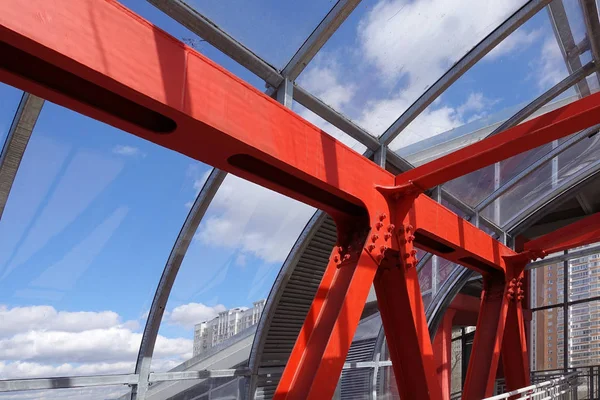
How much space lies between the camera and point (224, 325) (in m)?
9.28

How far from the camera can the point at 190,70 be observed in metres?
4.25

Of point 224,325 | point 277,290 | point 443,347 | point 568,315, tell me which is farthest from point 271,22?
point 568,315

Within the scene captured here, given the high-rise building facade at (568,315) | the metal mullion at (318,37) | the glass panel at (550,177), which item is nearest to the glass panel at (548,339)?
the high-rise building facade at (568,315)

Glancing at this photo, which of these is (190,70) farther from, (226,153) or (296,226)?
(296,226)

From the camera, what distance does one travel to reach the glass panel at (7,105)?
5586 mm

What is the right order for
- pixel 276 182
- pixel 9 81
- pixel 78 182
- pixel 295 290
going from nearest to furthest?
pixel 9 81 < pixel 276 182 < pixel 78 182 < pixel 295 290

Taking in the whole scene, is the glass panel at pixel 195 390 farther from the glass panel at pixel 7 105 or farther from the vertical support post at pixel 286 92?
the vertical support post at pixel 286 92

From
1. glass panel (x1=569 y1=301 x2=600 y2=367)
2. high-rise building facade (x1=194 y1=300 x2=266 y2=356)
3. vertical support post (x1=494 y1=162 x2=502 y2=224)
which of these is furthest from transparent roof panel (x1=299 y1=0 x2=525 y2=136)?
glass panel (x1=569 y1=301 x2=600 y2=367)

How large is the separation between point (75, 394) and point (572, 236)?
8625 mm

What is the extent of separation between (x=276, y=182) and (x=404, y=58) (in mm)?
3736

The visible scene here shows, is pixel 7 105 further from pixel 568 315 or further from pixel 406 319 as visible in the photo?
pixel 568 315

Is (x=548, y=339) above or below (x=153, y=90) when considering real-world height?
below

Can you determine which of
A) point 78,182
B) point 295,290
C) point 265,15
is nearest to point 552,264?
point 295,290

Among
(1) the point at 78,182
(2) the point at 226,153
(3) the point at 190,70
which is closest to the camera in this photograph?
(3) the point at 190,70
